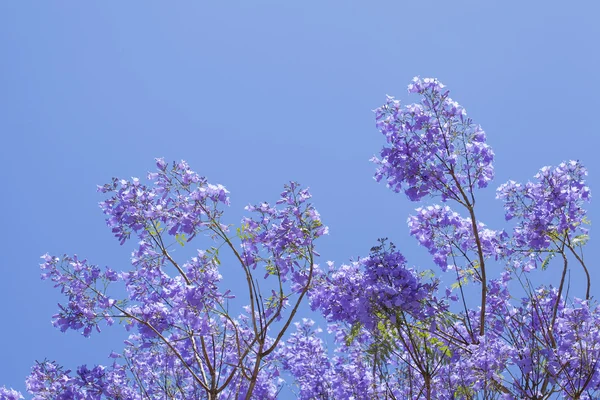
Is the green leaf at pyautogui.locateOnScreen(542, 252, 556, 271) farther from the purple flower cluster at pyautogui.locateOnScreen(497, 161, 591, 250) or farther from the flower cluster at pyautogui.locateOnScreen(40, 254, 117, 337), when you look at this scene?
the flower cluster at pyautogui.locateOnScreen(40, 254, 117, 337)

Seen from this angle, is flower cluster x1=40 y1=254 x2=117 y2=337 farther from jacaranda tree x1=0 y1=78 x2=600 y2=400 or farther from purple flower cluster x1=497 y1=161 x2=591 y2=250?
purple flower cluster x1=497 y1=161 x2=591 y2=250

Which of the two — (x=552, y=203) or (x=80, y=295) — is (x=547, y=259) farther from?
(x=80, y=295)

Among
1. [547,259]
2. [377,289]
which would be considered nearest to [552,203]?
[547,259]

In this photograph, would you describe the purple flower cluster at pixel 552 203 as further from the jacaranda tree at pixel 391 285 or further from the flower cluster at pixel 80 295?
the flower cluster at pixel 80 295

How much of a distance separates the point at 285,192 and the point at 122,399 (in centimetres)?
335

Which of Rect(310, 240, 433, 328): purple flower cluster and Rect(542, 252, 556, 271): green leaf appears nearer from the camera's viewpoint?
Rect(310, 240, 433, 328): purple flower cluster

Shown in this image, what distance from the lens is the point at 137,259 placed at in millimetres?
6129

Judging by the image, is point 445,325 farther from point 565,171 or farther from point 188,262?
point 188,262

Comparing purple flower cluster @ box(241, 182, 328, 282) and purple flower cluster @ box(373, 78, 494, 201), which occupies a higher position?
purple flower cluster @ box(373, 78, 494, 201)

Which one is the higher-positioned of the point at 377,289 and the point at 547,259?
the point at 547,259

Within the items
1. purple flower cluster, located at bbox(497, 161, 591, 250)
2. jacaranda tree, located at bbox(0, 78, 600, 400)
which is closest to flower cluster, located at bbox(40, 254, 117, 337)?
jacaranda tree, located at bbox(0, 78, 600, 400)

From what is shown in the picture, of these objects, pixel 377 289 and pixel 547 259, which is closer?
pixel 377 289

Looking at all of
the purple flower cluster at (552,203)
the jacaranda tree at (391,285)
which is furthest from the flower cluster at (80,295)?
the purple flower cluster at (552,203)

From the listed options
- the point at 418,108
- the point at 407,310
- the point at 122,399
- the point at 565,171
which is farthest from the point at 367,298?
the point at 122,399
